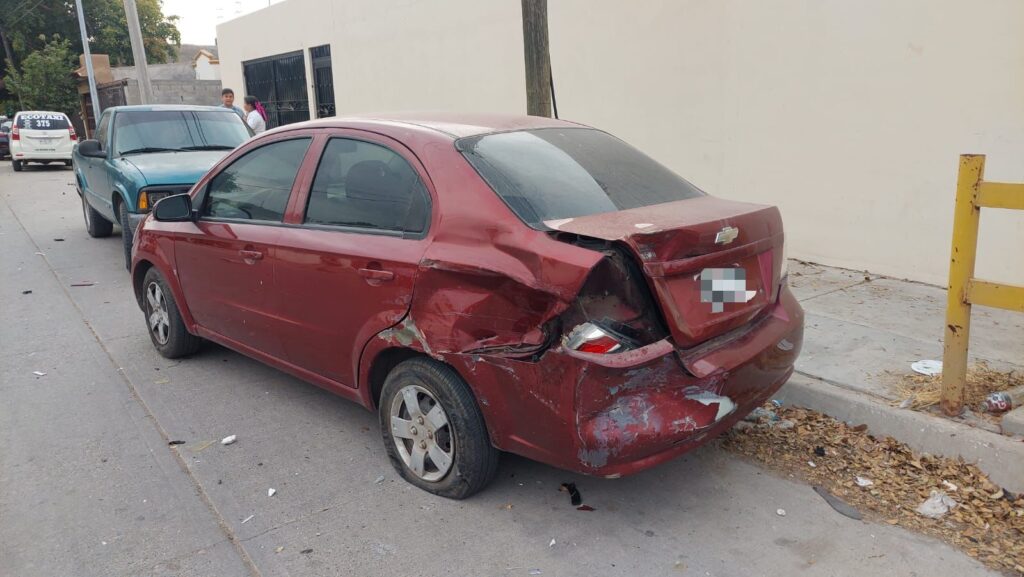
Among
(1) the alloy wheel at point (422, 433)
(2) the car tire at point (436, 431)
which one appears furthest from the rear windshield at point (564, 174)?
(1) the alloy wheel at point (422, 433)

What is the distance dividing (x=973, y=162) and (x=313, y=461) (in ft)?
11.7

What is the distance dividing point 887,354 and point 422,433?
3071mm

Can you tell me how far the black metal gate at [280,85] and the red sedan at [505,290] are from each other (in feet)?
42.3

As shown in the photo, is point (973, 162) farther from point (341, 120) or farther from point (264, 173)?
point (264, 173)

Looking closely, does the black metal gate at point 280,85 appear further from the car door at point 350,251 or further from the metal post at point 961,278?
the metal post at point 961,278

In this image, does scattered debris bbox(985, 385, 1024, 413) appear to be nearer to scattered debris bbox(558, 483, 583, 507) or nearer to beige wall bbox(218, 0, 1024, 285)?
scattered debris bbox(558, 483, 583, 507)

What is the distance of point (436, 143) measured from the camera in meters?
3.51

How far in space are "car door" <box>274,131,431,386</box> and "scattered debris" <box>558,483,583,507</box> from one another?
1.14 m

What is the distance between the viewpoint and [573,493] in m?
Answer: 3.53

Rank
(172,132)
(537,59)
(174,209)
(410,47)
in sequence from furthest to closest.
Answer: (410,47) < (172,132) < (537,59) < (174,209)

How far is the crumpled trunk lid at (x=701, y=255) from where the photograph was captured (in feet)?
9.53

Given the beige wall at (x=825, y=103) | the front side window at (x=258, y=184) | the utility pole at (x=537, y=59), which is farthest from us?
the utility pole at (x=537, y=59)

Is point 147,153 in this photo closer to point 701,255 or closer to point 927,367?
point 701,255

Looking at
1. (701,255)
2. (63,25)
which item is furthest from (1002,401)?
(63,25)
